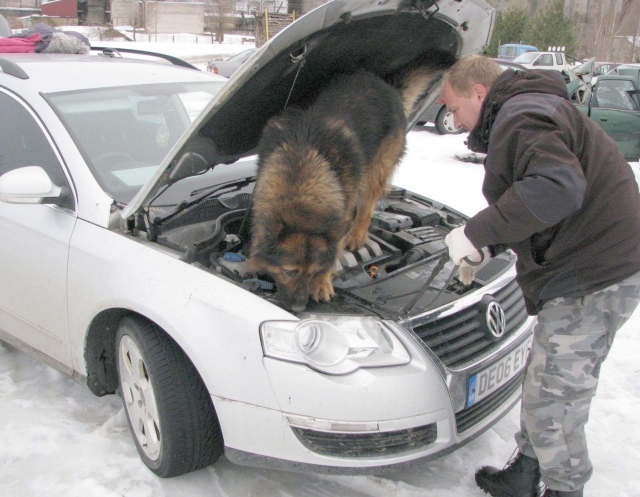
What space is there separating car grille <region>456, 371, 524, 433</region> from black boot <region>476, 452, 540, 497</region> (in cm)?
25

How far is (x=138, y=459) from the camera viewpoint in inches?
102

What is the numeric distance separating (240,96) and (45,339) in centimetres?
161

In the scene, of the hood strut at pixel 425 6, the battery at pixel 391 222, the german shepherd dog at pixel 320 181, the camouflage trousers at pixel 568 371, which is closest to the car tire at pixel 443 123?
the german shepherd dog at pixel 320 181

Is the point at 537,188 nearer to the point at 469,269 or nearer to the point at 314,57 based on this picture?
the point at 469,269

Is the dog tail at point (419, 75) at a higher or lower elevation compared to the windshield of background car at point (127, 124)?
higher

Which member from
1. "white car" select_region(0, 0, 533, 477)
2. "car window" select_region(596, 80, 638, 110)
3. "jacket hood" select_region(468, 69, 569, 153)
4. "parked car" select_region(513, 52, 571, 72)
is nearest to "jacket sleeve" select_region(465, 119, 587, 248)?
"jacket hood" select_region(468, 69, 569, 153)

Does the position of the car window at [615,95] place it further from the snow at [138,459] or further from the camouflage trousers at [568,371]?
the camouflage trousers at [568,371]

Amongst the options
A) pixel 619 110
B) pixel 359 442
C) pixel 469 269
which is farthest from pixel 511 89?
pixel 619 110

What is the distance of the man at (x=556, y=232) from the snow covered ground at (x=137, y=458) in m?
0.47

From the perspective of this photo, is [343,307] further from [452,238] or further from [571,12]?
[571,12]

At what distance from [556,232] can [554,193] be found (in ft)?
1.09

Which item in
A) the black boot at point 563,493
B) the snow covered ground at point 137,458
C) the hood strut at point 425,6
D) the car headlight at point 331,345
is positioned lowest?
the snow covered ground at point 137,458

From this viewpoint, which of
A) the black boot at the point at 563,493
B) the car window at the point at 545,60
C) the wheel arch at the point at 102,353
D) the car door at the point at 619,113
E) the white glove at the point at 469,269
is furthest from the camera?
the car window at the point at 545,60

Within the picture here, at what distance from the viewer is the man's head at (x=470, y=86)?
2332 mm
